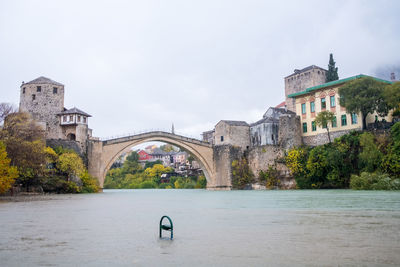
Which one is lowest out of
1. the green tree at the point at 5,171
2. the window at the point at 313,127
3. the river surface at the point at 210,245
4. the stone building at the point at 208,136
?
the river surface at the point at 210,245

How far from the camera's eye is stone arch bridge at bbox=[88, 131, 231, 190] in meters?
37.8

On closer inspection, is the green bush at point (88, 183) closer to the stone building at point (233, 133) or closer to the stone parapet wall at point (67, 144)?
the stone parapet wall at point (67, 144)

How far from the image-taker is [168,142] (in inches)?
1746

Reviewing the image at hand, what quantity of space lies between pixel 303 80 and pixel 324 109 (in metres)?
22.9

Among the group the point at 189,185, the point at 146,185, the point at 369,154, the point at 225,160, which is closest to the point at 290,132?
the point at 225,160

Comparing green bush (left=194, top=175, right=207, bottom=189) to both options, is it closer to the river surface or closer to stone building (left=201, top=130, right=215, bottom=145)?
stone building (left=201, top=130, right=215, bottom=145)

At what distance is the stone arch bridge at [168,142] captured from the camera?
37.8 meters

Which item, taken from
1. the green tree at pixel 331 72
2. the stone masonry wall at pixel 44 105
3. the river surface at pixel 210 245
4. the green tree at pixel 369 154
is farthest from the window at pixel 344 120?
the river surface at pixel 210 245

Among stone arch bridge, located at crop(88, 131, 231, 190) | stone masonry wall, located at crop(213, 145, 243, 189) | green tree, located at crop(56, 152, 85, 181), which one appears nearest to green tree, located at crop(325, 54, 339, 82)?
stone masonry wall, located at crop(213, 145, 243, 189)

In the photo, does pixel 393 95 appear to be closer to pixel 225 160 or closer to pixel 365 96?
pixel 365 96

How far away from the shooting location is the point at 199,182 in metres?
55.8

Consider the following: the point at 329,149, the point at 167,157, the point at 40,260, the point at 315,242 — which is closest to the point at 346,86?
the point at 329,149

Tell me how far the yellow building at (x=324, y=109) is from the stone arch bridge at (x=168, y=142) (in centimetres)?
1096

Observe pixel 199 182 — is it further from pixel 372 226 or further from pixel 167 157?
pixel 372 226
